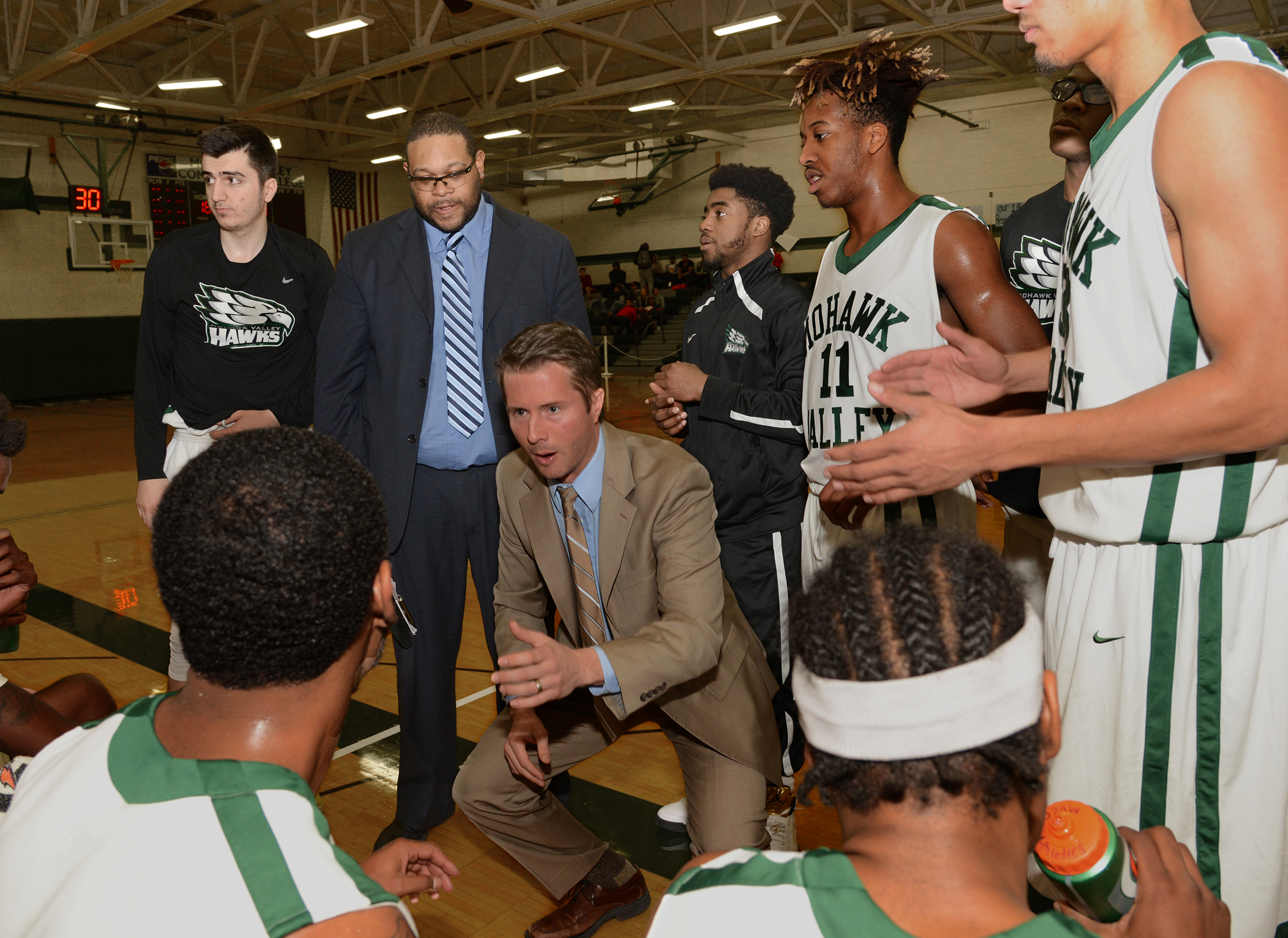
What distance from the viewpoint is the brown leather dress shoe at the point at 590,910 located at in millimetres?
2396

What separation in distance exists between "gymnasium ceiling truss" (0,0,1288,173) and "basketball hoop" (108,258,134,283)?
2.57 meters

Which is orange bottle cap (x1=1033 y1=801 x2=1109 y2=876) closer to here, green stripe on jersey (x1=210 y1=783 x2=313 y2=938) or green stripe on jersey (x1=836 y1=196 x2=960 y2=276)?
green stripe on jersey (x1=210 y1=783 x2=313 y2=938)

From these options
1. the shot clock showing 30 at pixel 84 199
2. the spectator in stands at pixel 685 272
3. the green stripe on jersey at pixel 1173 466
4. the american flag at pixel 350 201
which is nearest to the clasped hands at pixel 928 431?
the green stripe on jersey at pixel 1173 466

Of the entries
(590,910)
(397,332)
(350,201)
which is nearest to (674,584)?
(590,910)

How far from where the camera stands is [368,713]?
13.1 feet

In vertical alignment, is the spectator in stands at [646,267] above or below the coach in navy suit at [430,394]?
above

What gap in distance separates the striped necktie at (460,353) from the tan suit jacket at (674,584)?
0.56 meters

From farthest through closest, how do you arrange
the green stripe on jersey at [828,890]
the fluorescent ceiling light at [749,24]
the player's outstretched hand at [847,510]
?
the fluorescent ceiling light at [749,24], the player's outstretched hand at [847,510], the green stripe on jersey at [828,890]

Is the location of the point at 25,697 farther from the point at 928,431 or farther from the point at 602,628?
the point at 928,431

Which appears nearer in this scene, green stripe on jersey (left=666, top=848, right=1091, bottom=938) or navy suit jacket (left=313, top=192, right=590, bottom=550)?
green stripe on jersey (left=666, top=848, right=1091, bottom=938)

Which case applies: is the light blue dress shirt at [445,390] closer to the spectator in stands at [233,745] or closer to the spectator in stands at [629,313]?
the spectator in stands at [233,745]

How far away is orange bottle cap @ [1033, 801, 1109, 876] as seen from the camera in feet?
3.30

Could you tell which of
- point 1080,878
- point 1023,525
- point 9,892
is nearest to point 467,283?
point 1023,525

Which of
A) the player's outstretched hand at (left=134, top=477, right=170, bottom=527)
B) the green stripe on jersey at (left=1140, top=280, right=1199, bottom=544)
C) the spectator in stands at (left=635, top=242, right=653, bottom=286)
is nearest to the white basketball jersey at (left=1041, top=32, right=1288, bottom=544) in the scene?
the green stripe on jersey at (left=1140, top=280, right=1199, bottom=544)
